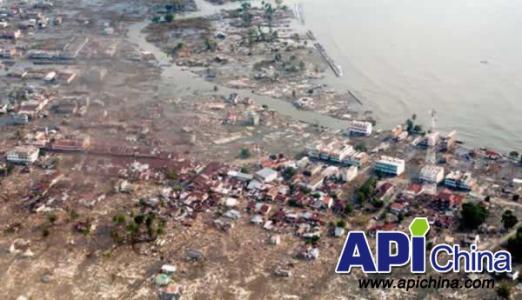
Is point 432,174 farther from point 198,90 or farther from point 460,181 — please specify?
point 198,90

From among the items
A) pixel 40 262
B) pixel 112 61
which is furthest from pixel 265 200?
pixel 112 61

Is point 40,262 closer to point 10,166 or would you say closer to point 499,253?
point 10,166

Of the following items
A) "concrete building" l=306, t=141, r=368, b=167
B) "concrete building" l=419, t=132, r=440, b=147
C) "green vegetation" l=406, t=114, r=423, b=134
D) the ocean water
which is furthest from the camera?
the ocean water

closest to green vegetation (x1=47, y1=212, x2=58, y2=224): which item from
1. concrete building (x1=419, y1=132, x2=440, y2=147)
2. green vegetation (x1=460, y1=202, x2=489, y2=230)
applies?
green vegetation (x1=460, y1=202, x2=489, y2=230)

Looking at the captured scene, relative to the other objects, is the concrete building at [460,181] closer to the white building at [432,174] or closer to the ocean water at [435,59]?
the white building at [432,174]

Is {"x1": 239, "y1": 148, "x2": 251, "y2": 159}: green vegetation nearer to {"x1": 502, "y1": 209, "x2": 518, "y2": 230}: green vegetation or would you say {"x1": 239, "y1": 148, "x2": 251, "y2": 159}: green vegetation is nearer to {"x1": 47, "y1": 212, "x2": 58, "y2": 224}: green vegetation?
{"x1": 47, "y1": 212, "x2": 58, "y2": 224}: green vegetation

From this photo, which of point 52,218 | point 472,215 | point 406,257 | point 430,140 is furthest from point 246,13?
point 406,257

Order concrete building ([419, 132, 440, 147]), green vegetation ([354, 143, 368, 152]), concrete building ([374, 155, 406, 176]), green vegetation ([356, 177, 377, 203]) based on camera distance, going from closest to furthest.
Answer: green vegetation ([356, 177, 377, 203]), concrete building ([374, 155, 406, 176]), green vegetation ([354, 143, 368, 152]), concrete building ([419, 132, 440, 147])
